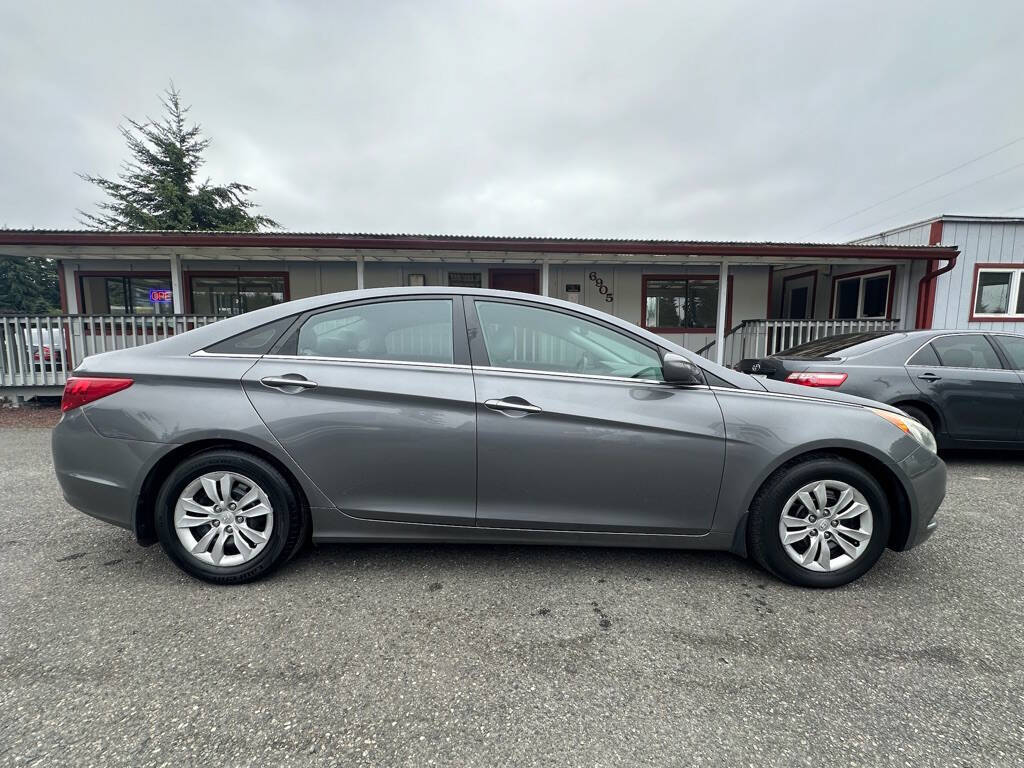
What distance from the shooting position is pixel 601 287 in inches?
440

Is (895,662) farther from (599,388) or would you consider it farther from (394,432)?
(394,432)

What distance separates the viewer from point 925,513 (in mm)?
2422

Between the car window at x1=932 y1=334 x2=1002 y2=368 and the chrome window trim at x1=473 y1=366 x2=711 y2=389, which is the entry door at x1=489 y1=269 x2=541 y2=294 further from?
the chrome window trim at x1=473 y1=366 x2=711 y2=389

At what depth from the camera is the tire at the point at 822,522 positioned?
238cm

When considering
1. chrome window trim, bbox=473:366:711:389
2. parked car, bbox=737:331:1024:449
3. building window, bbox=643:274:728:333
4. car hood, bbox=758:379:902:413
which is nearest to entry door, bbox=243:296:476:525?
chrome window trim, bbox=473:366:711:389

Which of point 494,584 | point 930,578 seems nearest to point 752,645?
point 494,584

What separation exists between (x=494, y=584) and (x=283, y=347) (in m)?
1.59

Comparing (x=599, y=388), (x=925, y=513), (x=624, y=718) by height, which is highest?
(x=599, y=388)

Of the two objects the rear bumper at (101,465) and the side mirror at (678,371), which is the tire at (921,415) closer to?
the side mirror at (678,371)

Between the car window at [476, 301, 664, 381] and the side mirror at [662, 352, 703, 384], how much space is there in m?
0.07

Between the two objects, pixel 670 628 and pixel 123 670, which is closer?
pixel 123 670

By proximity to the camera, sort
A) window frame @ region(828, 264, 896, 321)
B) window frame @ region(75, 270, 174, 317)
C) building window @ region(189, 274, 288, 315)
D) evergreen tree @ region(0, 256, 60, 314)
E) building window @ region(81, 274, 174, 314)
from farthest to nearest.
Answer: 1. evergreen tree @ region(0, 256, 60, 314)
2. building window @ region(189, 274, 288, 315)
3. building window @ region(81, 274, 174, 314)
4. window frame @ region(75, 270, 174, 317)
5. window frame @ region(828, 264, 896, 321)

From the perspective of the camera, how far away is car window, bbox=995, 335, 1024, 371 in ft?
14.9

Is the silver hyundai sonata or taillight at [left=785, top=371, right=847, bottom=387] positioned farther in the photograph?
taillight at [left=785, top=371, right=847, bottom=387]
